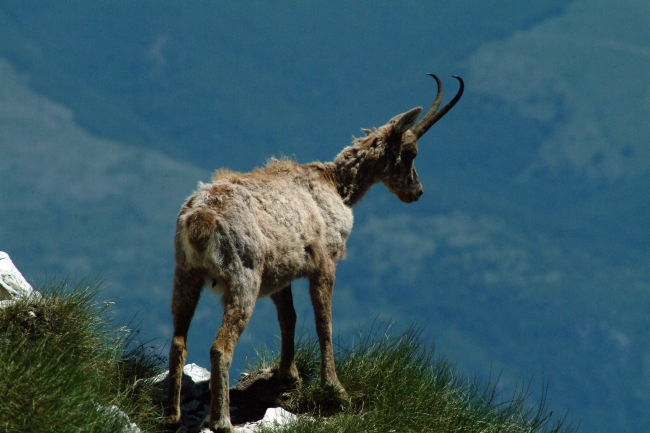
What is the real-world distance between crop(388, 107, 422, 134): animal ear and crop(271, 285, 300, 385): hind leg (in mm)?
2787

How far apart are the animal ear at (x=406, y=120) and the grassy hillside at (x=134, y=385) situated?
2812 mm

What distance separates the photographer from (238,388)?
10.0 metres

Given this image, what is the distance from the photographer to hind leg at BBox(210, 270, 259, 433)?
307 inches

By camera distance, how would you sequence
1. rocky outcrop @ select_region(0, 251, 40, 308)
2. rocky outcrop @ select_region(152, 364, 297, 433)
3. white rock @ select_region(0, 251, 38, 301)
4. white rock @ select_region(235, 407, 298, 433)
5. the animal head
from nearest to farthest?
white rock @ select_region(235, 407, 298, 433)
rocky outcrop @ select_region(152, 364, 297, 433)
rocky outcrop @ select_region(0, 251, 40, 308)
white rock @ select_region(0, 251, 38, 301)
the animal head

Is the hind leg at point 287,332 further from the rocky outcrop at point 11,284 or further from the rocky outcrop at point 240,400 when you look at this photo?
the rocky outcrop at point 11,284

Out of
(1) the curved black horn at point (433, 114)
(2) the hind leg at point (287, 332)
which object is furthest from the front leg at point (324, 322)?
(1) the curved black horn at point (433, 114)

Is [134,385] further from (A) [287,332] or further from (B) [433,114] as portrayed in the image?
(B) [433,114]

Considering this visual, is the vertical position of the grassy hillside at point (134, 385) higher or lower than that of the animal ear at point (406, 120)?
lower

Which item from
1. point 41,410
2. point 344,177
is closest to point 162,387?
point 41,410

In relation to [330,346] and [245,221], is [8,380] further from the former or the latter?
[330,346]

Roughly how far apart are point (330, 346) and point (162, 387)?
1.96 m

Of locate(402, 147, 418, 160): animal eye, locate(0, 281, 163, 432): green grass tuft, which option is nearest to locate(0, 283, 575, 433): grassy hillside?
locate(0, 281, 163, 432): green grass tuft

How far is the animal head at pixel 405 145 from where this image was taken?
11.1 m

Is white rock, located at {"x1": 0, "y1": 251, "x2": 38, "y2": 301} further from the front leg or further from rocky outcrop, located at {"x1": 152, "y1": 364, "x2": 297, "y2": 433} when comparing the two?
the front leg
